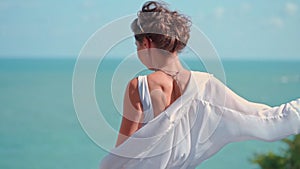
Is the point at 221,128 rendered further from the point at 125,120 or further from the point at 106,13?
the point at 106,13

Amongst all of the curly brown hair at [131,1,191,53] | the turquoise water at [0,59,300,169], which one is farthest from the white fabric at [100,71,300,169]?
the turquoise water at [0,59,300,169]

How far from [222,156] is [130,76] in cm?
1911

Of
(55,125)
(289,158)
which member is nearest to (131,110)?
(289,158)

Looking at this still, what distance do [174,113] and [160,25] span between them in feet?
0.91

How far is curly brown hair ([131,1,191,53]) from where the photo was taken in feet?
6.63

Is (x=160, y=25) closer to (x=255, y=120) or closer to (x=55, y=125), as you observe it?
(x=255, y=120)

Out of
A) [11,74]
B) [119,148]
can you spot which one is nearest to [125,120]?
[119,148]

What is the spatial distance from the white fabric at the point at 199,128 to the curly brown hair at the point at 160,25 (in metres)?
0.15

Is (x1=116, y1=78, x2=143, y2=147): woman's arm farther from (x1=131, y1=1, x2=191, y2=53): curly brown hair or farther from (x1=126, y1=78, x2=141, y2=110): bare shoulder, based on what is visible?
(x1=131, y1=1, x2=191, y2=53): curly brown hair

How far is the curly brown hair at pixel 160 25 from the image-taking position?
2021mm

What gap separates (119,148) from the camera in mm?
2084

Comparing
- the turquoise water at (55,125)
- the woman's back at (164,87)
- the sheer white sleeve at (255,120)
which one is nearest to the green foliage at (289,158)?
the sheer white sleeve at (255,120)

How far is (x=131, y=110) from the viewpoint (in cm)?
204

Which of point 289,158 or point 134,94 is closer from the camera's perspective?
point 134,94
